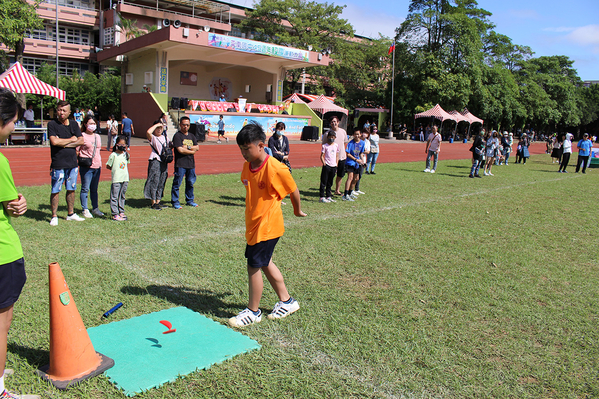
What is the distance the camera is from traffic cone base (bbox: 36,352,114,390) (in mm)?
2861

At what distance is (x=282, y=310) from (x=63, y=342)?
181 centimetres

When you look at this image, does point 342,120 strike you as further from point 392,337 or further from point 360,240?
point 392,337

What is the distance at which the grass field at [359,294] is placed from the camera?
3.11m

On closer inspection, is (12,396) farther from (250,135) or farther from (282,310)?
(250,135)

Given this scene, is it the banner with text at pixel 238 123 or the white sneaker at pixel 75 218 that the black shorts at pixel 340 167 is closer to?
the white sneaker at pixel 75 218

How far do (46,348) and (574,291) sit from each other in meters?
5.39

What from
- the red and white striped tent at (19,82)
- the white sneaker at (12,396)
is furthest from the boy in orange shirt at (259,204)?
the red and white striped tent at (19,82)

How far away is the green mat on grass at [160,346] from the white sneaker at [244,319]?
78mm

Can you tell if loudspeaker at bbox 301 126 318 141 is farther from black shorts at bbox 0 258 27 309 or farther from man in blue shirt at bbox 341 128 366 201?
black shorts at bbox 0 258 27 309

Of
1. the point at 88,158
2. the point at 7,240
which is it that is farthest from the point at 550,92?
the point at 7,240

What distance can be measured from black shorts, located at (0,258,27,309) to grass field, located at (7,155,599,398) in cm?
74

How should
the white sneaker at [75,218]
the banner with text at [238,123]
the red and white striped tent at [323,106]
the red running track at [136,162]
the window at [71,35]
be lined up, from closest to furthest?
the white sneaker at [75,218] < the red running track at [136,162] < the banner with text at [238,123] < the red and white striped tent at [323,106] < the window at [71,35]

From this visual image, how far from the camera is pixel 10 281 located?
250cm

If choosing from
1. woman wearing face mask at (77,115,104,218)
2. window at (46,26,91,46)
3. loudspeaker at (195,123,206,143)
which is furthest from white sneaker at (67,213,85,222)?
window at (46,26,91,46)
